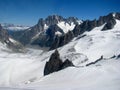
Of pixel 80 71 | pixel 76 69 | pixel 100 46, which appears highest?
pixel 100 46

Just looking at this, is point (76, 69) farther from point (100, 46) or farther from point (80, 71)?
point (100, 46)

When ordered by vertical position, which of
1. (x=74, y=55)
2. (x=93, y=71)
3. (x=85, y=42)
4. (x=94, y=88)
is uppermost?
(x=85, y=42)

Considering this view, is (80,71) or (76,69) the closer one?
(80,71)

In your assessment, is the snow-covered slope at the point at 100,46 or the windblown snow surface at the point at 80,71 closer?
the windblown snow surface at the point at 80,71

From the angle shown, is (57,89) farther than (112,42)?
No

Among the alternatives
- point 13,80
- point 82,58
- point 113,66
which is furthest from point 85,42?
point 113,66

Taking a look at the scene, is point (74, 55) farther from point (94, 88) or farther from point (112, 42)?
point (94, 88)

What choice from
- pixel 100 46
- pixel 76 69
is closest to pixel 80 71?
pixel 76 69

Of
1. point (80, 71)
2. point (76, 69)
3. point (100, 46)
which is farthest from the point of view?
point (100, 46)
